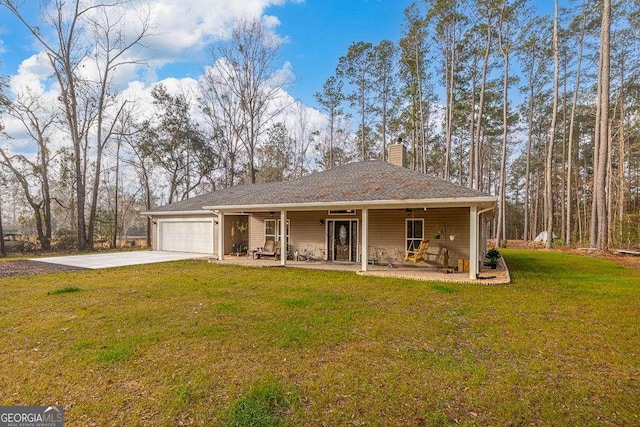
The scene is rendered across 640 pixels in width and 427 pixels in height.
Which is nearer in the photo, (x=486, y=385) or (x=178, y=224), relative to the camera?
(x=486, y=385)

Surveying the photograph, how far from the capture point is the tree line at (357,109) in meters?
17.6

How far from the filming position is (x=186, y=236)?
15992 millimetres

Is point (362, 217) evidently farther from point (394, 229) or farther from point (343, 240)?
point (343, 240)

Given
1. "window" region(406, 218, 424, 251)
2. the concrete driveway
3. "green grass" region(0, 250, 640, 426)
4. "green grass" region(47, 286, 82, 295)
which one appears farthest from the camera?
the concrete driveway

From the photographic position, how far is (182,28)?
47.8 ft

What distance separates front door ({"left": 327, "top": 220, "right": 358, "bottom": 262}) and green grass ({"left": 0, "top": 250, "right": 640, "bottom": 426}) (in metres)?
4.81

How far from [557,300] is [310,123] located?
25592mm

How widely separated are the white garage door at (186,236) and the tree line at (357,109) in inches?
196

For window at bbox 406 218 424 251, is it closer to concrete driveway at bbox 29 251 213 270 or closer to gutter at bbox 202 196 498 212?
gutter at bbox 202 196 498 212

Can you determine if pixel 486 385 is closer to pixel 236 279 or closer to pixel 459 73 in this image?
pixel 236 279

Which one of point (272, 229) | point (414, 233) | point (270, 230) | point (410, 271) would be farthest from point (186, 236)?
point (410, 271)

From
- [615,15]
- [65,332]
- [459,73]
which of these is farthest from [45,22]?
[615,15]

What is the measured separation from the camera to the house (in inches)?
337

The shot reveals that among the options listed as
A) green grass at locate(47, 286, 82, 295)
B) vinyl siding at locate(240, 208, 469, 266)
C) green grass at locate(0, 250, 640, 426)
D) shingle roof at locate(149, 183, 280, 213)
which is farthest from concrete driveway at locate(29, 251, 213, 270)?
vinyl siding at locate(240, 208, 469, 266)
